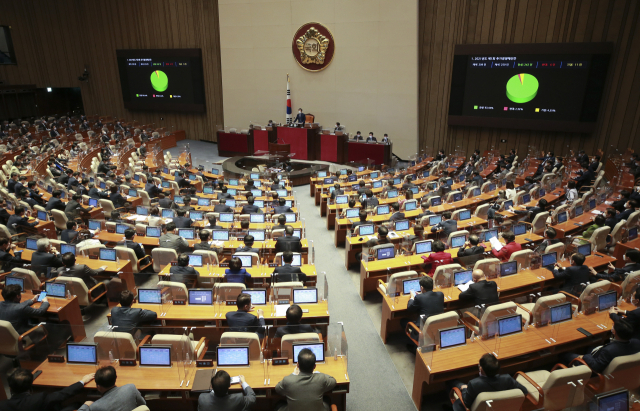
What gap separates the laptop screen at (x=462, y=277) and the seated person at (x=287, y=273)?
2.19 meters

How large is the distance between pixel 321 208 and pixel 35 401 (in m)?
8.24

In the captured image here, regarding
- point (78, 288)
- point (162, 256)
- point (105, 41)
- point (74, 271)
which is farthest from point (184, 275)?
point (105, 41)

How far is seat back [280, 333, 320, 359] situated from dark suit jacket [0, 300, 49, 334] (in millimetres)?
3315

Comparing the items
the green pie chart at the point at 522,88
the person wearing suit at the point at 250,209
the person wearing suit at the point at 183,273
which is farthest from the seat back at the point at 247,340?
the green pie chart at the point at 522,88

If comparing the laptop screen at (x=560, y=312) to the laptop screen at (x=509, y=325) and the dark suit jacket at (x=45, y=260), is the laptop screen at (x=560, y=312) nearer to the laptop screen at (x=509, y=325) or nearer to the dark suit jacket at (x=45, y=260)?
the laptop screen at (x=509, y=325)

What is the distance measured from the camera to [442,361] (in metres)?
4.26

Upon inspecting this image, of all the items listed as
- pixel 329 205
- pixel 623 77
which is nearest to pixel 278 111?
pixel 329 205

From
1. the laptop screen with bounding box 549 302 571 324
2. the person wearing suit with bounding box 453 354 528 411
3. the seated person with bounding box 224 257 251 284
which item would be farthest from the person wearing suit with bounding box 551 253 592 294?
the seated person with bounding box 224 257 251 284

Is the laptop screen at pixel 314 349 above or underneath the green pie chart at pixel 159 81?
underneath

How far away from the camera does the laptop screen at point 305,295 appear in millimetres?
5297

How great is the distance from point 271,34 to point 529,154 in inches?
488

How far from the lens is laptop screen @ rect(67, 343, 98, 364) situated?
4.11 metres

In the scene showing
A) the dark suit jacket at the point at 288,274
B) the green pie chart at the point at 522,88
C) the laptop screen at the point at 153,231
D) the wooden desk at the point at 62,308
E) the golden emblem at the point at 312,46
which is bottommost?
the wooden desk at the point at 62,308

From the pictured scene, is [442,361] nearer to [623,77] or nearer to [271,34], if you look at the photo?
[623,77]
